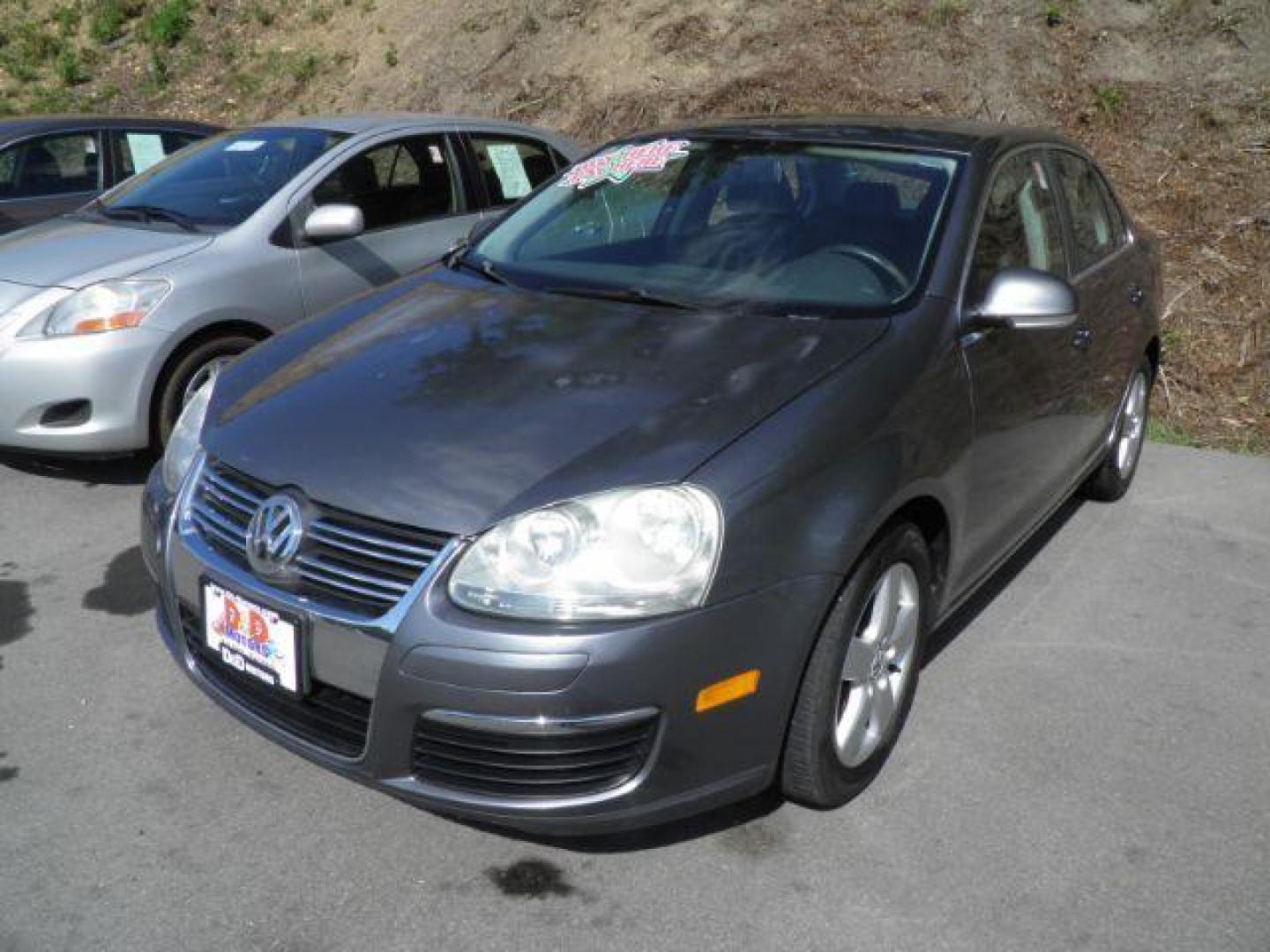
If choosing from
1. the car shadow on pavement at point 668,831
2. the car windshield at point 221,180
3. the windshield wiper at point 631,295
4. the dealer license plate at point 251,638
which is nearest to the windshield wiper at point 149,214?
the car windshield at point 221,180

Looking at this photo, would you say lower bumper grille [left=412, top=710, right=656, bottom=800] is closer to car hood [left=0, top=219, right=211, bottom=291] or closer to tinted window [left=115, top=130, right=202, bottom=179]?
car hood [left=0, top=219, right=211, bottom=291]

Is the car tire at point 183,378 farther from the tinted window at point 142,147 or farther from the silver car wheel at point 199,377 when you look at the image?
the tinted window at point 142,147

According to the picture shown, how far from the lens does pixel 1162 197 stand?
8.34 meters

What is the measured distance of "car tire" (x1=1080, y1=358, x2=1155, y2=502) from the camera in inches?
200

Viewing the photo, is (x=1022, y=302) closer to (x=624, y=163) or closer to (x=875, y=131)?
(x=875, y=131)

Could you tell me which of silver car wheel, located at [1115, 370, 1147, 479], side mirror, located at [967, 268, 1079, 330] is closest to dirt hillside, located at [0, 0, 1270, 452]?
silver car wheel, located at [1115, 370, 1147, 479]

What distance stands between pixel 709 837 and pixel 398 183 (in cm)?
393

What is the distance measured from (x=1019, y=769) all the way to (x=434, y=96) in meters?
10.6

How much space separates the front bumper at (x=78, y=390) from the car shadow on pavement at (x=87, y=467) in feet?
0.91

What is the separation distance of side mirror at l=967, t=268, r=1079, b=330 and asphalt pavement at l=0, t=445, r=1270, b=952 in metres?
1.13

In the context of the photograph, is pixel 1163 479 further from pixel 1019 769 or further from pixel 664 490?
pixel 664 490

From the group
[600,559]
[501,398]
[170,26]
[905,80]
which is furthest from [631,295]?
[170,26]

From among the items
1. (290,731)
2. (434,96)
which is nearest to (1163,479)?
(290,731)

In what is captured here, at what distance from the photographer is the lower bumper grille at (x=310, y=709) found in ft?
8.32
